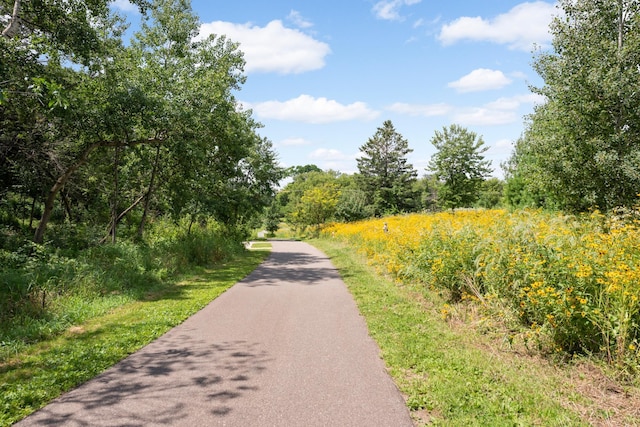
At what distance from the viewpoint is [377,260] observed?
14047 millimetres

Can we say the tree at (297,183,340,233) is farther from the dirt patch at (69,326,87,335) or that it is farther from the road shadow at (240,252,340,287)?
the dirt patch at (69,326,87,335)

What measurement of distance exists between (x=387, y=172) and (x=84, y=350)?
49.3 m

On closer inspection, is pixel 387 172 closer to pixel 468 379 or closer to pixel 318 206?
pixel 318 206

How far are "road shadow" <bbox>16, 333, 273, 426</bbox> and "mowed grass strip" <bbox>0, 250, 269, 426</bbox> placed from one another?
0.20 metres

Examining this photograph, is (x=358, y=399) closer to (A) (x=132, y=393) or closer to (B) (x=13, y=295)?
(A) (x=132, y=393)

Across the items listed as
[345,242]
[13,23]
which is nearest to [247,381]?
[13,23]

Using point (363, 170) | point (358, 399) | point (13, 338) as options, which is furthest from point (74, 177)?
point (363, 170)

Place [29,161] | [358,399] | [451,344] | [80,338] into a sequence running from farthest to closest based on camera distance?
1. [29,161]
2. [80,338]
3. [451,344]
4. [358,399]

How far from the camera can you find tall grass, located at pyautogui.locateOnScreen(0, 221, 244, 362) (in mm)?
6375

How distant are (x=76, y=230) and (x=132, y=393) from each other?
14865 millimetres

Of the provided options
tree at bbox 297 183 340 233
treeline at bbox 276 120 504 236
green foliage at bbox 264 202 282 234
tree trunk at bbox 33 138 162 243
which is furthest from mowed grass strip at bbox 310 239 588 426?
green foliage at bbox 264 202 282 234

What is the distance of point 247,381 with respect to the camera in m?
4.34

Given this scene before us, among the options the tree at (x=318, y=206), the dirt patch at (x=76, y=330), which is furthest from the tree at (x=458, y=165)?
the dirt patch at (x=76, y=330)

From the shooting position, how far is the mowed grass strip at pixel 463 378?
3.51 metres
